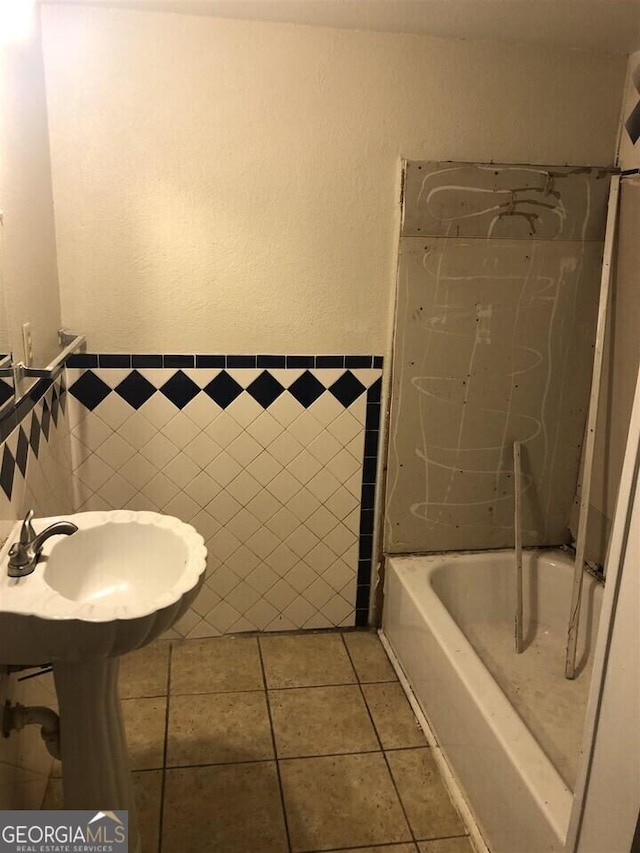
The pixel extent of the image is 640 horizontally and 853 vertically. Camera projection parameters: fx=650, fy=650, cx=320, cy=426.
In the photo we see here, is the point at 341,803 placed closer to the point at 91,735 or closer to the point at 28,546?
the point at 91,735

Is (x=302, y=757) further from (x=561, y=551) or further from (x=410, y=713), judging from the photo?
(x=561, y=551)

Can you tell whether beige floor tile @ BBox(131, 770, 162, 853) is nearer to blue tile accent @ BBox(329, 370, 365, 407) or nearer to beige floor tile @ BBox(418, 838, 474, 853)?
beige floor tile @ BBox(418, 838, 474, 853)

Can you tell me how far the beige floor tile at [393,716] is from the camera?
192 centimetres

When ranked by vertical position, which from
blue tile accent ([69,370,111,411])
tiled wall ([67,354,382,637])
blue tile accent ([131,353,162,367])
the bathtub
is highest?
blue tile accent ([131,353,162,367])

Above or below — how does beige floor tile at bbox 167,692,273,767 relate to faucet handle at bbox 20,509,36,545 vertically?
below

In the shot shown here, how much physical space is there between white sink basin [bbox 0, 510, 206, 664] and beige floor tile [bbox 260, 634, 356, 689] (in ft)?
2.91

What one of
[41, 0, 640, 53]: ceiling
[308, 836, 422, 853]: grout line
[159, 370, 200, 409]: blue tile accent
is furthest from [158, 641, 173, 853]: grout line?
[41, 0, 640, 53]: ceiling

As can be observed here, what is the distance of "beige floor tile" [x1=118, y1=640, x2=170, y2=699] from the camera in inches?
81.5

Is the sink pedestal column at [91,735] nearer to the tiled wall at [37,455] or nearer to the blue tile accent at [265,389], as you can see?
the tiled wall at [37,455]

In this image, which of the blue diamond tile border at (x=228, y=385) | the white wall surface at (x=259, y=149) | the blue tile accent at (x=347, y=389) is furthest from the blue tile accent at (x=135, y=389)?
the blue tile accent at (x=347, y=389)

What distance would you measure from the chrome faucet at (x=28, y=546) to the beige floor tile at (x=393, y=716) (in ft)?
3.80

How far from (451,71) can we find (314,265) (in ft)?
2.33

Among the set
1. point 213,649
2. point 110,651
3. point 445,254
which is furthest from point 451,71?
point 213,649

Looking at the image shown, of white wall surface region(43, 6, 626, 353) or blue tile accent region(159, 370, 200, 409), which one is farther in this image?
blue tile accent region(159, 370, 200, 409)
